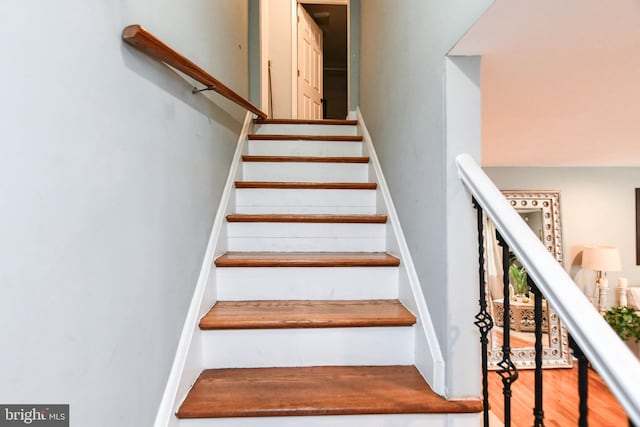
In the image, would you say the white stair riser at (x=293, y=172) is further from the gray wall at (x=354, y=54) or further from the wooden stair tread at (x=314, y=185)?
the gray wall at (x=354, y=54)

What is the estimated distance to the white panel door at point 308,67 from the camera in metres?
4.46

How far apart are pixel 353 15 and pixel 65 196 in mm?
3273

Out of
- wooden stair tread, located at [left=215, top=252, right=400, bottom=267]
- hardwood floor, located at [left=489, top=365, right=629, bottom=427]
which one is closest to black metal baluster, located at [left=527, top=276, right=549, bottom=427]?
wooden stair tread, located at [left=215, top=252, right=400, bottom=267]

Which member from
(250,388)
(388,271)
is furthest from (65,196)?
(388,271)

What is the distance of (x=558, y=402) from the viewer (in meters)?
2.72

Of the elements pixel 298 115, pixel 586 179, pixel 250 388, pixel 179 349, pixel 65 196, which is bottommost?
pixel 250 388

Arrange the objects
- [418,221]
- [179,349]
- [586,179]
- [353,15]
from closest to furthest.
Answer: [179,349], [418,221], [353,15], [586,179]

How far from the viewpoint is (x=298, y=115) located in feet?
14.5

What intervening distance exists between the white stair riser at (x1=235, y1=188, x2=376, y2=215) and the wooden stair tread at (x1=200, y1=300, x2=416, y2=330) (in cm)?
68

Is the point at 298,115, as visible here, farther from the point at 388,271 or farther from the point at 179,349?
the point at 179,349

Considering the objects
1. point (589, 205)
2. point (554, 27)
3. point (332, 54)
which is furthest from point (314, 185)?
point (332, 54)

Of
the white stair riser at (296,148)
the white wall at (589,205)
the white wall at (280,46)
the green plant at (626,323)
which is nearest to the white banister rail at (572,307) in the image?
the white stair riser at (296,148)

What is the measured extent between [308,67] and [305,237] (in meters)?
3.69

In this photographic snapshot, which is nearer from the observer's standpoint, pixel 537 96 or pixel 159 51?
pixel 159 51
